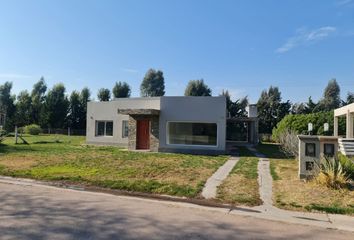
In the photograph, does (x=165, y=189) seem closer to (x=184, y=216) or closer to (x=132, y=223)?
(x=184, y=216)

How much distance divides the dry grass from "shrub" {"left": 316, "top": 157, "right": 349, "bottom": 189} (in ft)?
0.66

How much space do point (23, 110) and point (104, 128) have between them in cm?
3692

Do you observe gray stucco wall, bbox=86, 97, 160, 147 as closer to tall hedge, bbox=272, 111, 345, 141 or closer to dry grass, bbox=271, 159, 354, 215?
tall hedge, bbox=272, 111, 345, 141

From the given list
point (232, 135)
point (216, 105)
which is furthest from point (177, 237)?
point (232, 135)

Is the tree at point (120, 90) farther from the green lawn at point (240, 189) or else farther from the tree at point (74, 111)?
the green lawn at point (240, 189)

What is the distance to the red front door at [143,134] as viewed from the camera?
24.3 m

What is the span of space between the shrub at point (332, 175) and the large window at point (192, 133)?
1160cm

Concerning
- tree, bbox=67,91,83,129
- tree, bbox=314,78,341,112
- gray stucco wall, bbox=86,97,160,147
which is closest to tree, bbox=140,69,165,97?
tree, bbox=67,91,83,129

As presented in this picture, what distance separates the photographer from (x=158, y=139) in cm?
2312

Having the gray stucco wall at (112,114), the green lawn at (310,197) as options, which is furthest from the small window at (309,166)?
the gray stucco wall at (112,114)

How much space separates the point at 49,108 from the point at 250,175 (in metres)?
49.6

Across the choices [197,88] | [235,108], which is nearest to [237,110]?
[235,108]

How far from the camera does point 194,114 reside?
22.5 metres

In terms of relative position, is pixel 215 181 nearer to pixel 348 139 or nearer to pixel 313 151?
pixel 313 151
